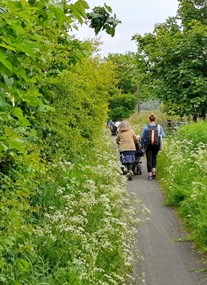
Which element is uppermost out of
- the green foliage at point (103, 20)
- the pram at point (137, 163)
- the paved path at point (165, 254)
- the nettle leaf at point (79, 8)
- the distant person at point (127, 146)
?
the green foliage at point (103, 20)

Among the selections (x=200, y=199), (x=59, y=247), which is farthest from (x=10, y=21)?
(x=200, y=199)

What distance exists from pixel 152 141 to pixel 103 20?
8603mm

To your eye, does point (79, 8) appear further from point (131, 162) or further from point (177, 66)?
point (177, 66)

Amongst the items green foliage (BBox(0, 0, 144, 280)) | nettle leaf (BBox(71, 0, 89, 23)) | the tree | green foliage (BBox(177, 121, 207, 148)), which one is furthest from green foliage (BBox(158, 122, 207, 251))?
the tree

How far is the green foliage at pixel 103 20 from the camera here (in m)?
3.23

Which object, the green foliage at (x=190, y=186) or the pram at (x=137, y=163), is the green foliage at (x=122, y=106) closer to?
the pram at (x=137, y=163)

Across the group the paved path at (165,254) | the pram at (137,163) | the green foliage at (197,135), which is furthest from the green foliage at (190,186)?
the pram at (137,163)

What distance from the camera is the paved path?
5367 mm

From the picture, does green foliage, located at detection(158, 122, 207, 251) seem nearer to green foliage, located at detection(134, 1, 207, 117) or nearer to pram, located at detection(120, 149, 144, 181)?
pram, located at detection(120, 149, 144, 181)

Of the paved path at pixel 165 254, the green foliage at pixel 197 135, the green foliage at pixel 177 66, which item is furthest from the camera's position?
the green foliage at pixel 177 66

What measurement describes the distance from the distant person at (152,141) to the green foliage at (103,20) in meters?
8.55

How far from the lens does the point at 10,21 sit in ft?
6.53

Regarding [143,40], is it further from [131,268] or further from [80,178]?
[131,268]

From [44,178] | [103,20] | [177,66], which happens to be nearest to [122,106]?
[177,66]
